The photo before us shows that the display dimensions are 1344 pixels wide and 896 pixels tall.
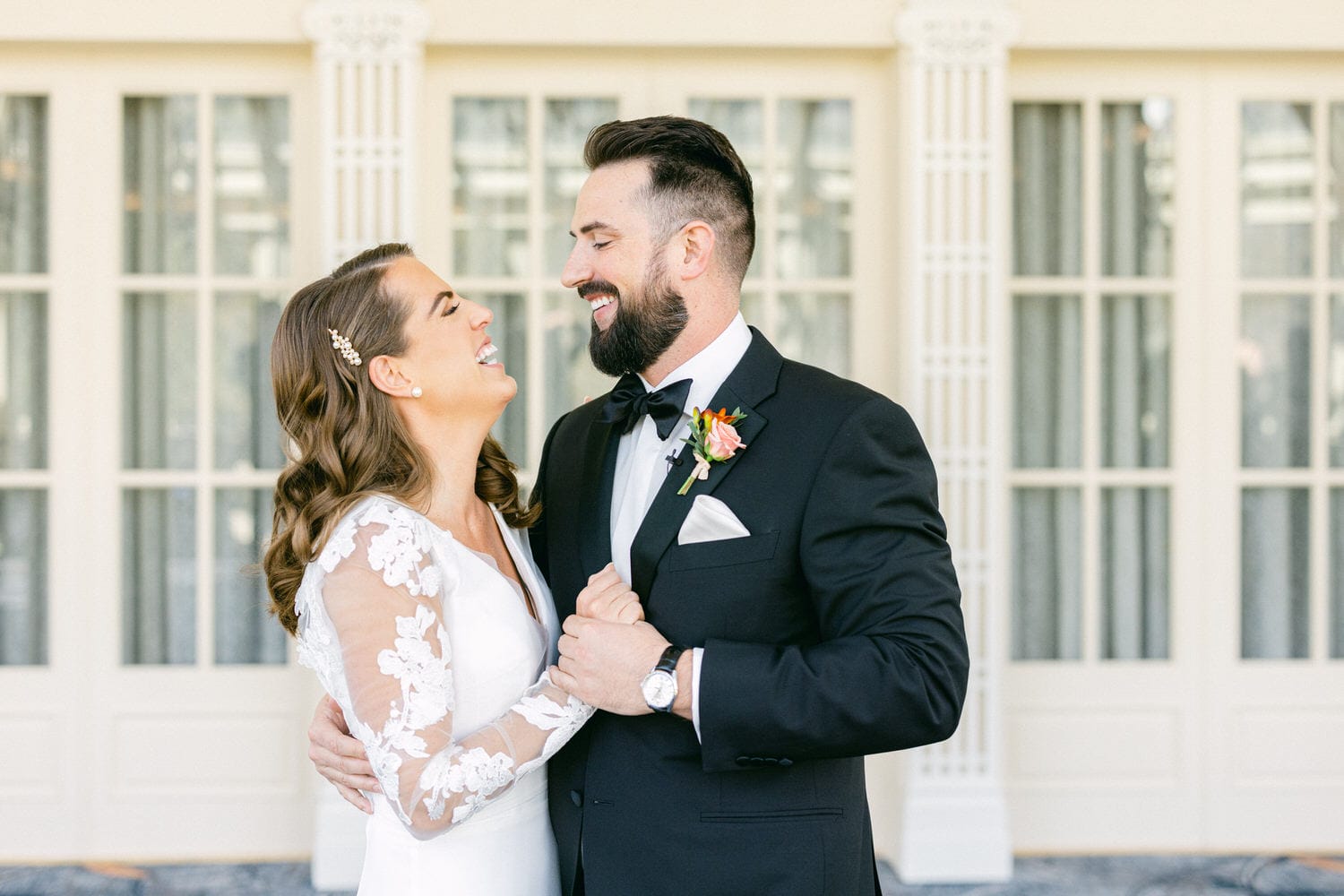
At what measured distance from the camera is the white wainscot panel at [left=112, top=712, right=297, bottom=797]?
4.14 metres

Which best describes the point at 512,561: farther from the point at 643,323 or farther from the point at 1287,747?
the point at 1287,747

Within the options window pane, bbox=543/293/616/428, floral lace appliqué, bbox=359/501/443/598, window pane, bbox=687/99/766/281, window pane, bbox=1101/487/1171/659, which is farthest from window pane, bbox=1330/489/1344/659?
floral lace appliqué, bbox=359/501/443/598

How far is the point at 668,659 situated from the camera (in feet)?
5.73

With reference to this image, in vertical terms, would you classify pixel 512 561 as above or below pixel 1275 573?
above

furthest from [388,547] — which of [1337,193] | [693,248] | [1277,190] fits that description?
[1337,193]

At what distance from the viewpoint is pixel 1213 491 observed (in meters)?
4.29

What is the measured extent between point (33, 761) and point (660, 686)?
3338 mm

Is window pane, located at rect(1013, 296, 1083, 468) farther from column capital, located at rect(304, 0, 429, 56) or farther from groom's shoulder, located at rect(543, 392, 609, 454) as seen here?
groom's shoulder, located at rect(543, 392, 609, 454)

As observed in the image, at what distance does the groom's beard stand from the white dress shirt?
7cm

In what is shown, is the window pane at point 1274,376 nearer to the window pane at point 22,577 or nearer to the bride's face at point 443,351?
the bride's face at point 443,351

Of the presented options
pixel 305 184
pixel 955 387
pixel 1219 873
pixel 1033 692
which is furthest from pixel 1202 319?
pixel 305 184

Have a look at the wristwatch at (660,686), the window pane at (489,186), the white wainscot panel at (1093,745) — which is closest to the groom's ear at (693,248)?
the wristwatch at (660,686)

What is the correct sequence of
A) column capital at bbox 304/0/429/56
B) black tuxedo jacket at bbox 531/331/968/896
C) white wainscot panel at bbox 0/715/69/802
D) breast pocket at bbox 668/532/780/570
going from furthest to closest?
white wainscot panel at bbox 0/715/69/802 < column capital at bbox 304/0/429/56 < breast pocket at bbox 668/532/780/570 < black tuxedo jacket at bbox 531/331/968/896

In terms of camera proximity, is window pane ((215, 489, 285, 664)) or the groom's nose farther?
window pane ((215, 489, 285, 664))
